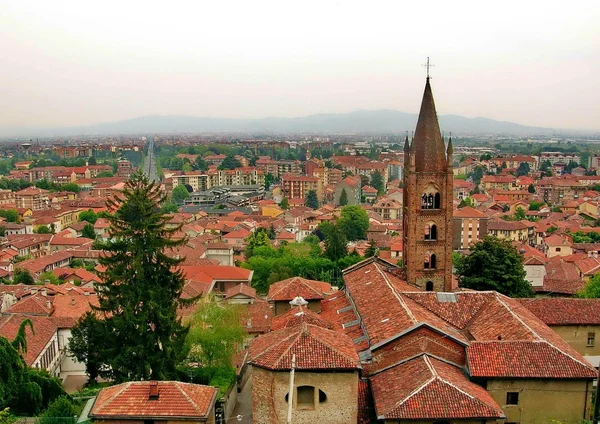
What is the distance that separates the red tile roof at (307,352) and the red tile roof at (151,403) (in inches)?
88.0

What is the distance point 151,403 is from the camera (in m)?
17.5

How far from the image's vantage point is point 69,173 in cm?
14938

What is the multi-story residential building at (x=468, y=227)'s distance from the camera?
7188 centimetres

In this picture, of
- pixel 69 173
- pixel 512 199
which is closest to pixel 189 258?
pixel 512 199

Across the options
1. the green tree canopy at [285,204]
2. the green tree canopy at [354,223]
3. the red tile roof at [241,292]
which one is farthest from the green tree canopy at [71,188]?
the red tile roof at [241,292]

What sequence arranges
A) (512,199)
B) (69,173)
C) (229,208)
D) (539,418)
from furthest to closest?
(69,173) < (512,199) < (229,208) < (539,418)

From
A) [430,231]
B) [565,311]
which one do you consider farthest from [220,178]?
[565,311]

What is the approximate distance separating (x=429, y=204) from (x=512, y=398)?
11920 mm

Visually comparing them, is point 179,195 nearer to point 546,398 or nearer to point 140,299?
point 140,299

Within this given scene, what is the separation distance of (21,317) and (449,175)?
2710 centimetres

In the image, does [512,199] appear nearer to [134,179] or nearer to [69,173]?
[134,179]

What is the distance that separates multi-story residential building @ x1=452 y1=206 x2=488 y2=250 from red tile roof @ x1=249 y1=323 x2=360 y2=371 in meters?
55.5

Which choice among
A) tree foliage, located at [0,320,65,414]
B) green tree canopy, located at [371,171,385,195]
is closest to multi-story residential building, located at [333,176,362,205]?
green tree canopy, located at [371,171,385,195]

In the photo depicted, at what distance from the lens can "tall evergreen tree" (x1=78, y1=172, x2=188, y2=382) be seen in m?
22.8
